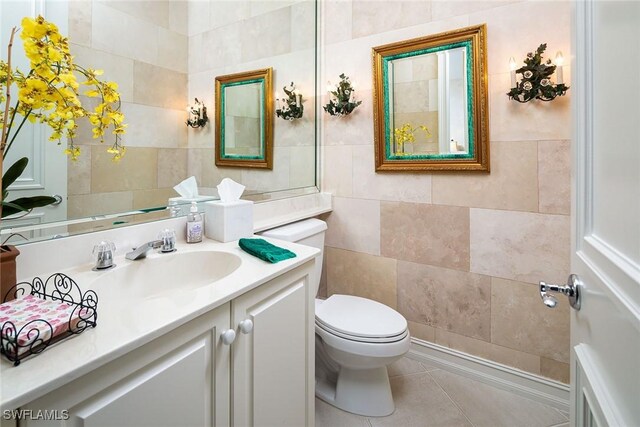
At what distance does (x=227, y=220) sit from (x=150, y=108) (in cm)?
54

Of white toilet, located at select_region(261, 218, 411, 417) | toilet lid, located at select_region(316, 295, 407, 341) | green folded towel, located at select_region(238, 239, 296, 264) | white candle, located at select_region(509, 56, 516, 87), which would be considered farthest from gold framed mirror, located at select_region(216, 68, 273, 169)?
white candle, located at select_region(509, 56, 516, 87)

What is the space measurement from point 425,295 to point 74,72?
1.89 meters

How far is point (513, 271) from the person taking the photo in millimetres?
1651

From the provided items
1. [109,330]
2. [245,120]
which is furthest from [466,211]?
[109,330]

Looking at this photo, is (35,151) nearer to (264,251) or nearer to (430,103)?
(264,251)

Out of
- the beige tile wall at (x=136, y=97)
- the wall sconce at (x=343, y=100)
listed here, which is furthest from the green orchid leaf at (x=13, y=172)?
the wall sconce at (x=343, y=100)

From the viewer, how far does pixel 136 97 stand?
1.24m

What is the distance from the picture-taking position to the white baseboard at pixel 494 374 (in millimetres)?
1593

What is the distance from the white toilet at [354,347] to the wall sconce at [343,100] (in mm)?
766

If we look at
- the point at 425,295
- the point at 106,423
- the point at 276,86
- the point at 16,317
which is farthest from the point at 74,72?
the point at 425,295

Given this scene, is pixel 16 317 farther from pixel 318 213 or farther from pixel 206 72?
pixel 318 213

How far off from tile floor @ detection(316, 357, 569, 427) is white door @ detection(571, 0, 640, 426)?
36.6 inches

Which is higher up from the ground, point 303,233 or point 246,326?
point 303,233

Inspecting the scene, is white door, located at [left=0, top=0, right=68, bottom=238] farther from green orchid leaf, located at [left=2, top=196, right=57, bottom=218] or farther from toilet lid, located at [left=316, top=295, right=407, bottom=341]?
toilet lid, located at [left=316, top=295, right=407, bottom=341]
